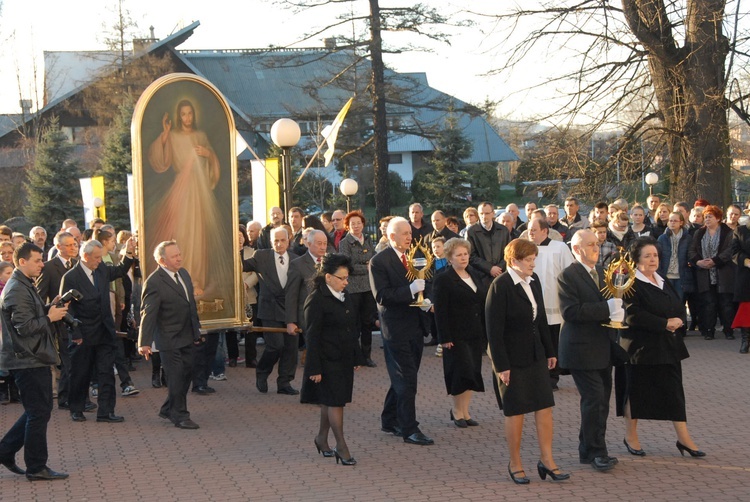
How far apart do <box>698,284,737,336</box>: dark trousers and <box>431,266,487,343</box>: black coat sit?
23.5ft

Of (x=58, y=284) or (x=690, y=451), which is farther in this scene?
(x=58, y=284)

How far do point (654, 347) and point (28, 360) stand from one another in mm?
5086

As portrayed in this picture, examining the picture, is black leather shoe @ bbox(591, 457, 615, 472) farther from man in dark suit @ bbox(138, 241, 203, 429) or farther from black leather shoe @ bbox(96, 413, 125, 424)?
black leather shoe @ bbox(96, 413, 125, 424)

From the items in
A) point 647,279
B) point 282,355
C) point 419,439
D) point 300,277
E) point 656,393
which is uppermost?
point 647,279

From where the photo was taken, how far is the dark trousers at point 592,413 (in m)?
7.97

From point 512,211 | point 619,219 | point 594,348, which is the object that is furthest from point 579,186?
point 594,348

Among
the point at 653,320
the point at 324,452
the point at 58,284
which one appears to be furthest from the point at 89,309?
the point at 653,320

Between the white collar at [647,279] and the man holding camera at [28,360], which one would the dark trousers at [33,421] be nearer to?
the man holding camera at [28,360]

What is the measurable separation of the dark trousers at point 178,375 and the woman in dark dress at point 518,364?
3920mm

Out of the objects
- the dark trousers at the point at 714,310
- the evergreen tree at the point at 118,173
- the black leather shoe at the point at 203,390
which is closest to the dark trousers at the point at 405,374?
the black leather shoe at the point at 203,390

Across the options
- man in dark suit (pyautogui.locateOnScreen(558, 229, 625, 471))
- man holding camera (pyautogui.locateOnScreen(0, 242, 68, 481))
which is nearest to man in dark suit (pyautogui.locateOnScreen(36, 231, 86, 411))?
man holding camera (pyautogui.locateOnScreen(0, 242, 68, 481))

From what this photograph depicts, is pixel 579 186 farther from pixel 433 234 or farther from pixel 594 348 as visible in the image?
pixel 594 348

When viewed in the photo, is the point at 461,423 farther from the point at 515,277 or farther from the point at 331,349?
the point at 515,277

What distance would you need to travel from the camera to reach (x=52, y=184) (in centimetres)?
→ 4234
